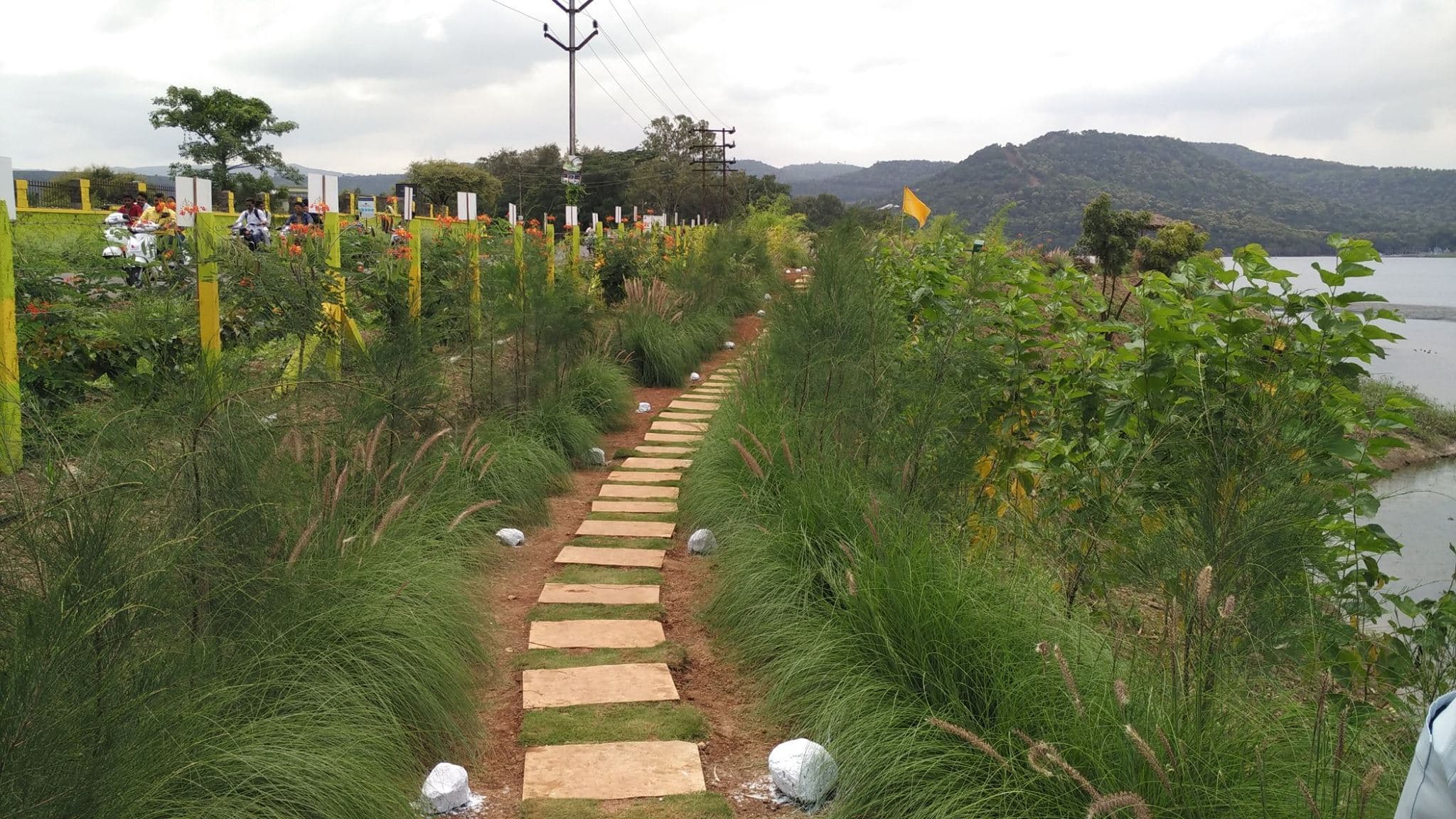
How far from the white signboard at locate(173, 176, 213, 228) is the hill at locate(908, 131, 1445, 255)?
11.8m

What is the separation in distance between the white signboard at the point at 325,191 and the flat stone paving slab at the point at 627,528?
8.04ft

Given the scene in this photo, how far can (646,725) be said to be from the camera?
324cm

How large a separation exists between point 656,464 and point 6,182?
396 centimetres

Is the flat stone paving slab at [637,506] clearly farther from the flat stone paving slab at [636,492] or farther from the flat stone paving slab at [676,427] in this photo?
the flat stone paving slab at [676,427]

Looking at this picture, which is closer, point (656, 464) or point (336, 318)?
point (336, 318)

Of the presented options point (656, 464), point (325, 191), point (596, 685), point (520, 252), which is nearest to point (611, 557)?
point (596, 685)

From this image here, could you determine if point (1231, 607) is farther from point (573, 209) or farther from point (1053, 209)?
point (1053, 209)

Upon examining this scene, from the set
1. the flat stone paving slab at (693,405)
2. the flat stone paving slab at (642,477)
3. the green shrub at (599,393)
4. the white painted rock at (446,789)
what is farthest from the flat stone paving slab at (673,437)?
the white painted rock at (446,789)

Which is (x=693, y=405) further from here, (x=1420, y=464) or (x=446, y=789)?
(x=1420, y=464)

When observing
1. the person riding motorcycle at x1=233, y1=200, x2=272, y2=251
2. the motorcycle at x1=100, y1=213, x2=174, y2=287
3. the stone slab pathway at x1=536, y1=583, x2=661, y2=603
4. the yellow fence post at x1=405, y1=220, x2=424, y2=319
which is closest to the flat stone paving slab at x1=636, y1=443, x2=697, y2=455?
the yellow fence post at x1=405, y1=220, x2=424, y2=319

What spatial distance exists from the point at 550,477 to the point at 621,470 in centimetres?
86

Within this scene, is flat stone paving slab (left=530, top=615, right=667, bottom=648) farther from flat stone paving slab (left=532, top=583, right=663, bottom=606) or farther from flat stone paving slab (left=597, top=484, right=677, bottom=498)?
flat stone paving slab (left=597, top=484, right=677, bottom=498)

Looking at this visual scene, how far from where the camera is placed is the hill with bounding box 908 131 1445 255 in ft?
58.2

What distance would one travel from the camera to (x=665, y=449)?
7375 mm
